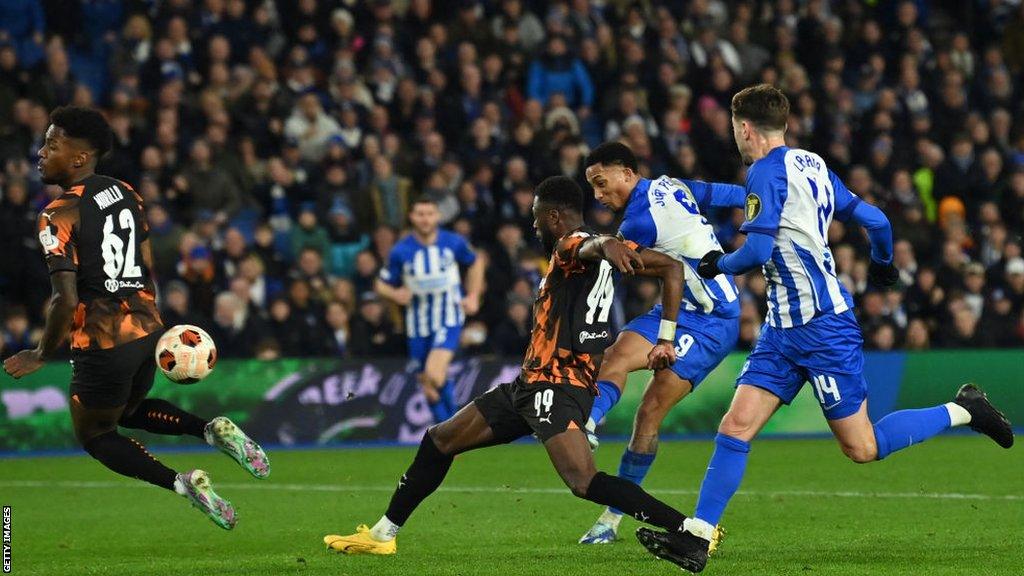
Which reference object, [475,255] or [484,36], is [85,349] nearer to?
[475,255]

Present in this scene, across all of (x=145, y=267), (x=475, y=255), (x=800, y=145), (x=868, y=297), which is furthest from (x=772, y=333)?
(x=800, y=145)

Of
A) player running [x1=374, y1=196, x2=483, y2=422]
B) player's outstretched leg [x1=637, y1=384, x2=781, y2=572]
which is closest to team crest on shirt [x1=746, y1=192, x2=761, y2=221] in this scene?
player's outstretched leg [x1=637, y1=384, x2=781, y2=572]

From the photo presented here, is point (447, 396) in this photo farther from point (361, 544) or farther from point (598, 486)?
point (598, 486)

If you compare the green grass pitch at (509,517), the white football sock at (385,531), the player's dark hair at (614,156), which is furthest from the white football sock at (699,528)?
the player's dark hair at (614,156)

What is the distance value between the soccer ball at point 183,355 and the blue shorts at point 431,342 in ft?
22.2

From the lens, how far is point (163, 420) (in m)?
9.01

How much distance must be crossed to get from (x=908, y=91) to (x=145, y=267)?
51.8ft

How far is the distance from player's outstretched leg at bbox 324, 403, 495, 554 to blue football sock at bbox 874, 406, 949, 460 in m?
2.03

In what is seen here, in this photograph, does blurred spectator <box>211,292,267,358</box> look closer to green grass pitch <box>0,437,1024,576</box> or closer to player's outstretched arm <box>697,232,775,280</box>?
green grass pitch <box>0,437,1024,576</box>

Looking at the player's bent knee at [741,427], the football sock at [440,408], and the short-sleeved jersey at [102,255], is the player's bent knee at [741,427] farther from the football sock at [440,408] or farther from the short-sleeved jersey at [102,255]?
the football sock at [440,408]

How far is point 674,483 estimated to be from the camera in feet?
41.5

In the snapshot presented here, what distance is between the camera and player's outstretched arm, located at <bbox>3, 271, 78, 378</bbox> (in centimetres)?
827

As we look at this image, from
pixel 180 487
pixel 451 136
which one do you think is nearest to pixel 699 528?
pixel 180 487

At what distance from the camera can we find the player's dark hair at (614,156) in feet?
30.1
